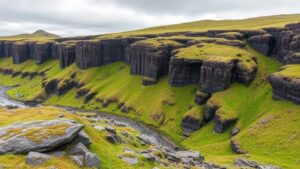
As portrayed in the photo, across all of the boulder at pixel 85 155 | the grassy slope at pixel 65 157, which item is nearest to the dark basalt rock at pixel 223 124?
the grassy slope at pixel 65 157

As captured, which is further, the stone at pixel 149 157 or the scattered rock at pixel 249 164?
the scattered rock at pixel 249 164

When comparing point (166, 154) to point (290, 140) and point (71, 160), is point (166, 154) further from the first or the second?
point (290, 140)

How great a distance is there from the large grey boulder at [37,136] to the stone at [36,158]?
5.01 ft

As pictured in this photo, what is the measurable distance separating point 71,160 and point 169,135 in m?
123

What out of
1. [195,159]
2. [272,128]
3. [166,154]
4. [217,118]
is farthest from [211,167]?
[217,118]

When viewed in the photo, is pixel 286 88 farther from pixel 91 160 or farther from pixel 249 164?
pixel 91 160

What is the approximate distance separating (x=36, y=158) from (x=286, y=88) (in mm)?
112979

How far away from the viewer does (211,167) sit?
3243 inches

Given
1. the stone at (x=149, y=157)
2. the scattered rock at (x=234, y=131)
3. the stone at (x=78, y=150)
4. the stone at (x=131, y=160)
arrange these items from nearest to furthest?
the stone at (x=78, y=150)
the stone at (x=131, y=160)
the stone at (x=149, y=157)
the scattered rock at (x=234, y=131)

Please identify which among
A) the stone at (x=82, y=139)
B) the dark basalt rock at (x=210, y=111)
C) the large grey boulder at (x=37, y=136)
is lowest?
the dark basalt rock at (x=210, y=111)

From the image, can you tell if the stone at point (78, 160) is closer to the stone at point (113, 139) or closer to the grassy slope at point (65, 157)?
the grassy slope at point (65, 157)

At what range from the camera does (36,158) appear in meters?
53.8

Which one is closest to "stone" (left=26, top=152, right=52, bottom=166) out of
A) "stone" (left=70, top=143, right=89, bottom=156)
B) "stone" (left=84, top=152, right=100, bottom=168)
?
"stone" (left=70, top=143, right=89, bottom=156)

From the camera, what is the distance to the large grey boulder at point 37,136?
183 feet
